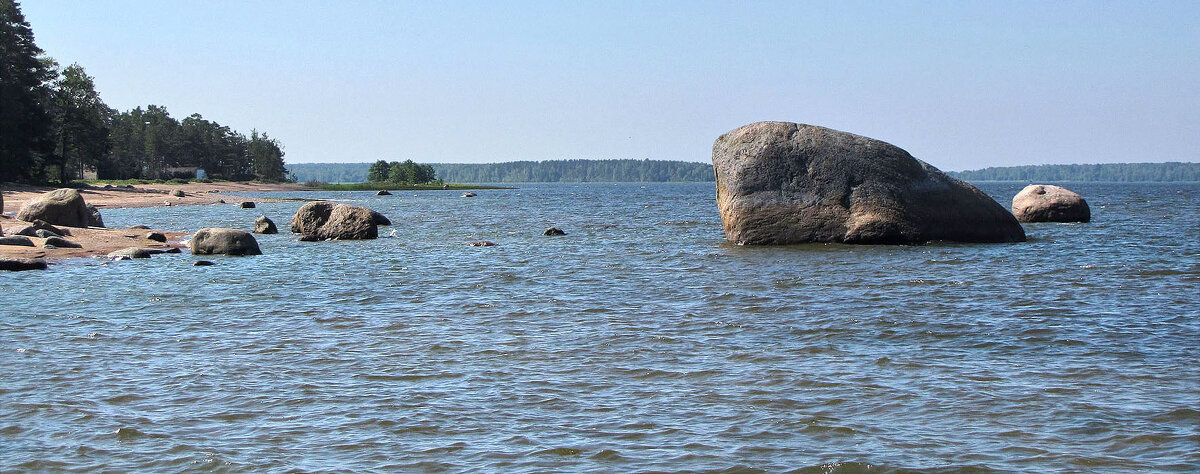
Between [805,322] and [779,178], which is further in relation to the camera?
[779,178]

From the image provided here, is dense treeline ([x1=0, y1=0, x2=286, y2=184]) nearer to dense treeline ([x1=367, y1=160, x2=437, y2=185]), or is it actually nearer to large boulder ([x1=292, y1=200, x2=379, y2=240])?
dense treeline ([x1=367, y1=160, x2=437, y2=185])

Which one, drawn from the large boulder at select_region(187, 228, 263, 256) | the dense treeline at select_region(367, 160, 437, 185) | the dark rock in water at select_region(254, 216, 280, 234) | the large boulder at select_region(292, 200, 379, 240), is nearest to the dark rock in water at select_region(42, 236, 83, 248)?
the large boulder at select_region(187, 228, 263, 256)

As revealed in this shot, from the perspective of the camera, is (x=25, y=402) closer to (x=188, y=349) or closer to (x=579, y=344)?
(x=188, y=349)

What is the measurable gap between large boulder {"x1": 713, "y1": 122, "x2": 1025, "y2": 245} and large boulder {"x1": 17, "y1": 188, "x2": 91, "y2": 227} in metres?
21.7

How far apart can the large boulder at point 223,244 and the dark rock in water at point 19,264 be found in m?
4.80

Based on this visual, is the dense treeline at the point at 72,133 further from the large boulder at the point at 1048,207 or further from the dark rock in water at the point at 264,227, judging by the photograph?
the large boulder at the point at 1048,207

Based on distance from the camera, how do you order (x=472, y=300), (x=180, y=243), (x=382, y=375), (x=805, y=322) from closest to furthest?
(x=382, y=375) < (x=805, y=322) < (x=472, y=300) < (x=180, y=243)

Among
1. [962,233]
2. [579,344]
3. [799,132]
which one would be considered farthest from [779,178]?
[579,344]

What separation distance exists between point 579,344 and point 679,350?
1.22m

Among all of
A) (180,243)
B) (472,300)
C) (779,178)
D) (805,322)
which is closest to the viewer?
(805,322)

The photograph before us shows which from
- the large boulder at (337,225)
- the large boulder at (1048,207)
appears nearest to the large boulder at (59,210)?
the large boulder at (337,225)

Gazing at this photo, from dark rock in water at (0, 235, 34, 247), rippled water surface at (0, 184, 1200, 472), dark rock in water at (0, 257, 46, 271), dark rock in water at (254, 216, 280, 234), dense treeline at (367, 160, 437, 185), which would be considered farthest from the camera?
dense treeline at (367, 160, 437, 185)

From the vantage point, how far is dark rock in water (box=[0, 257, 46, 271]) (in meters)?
19.2

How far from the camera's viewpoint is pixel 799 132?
25.2 meters
